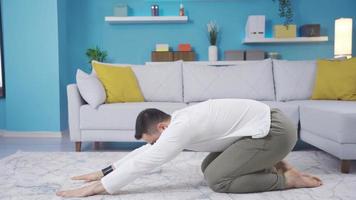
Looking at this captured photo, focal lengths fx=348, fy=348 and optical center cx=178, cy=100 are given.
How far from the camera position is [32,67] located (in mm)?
4090

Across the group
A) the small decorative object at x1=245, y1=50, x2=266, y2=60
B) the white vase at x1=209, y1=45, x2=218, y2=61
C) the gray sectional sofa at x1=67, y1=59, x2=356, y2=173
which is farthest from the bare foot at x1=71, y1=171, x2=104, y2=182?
the small decorative object at x1=245, y1=50, x2=266, y2=60

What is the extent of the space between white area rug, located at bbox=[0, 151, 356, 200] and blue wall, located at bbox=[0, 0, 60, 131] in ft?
4.06

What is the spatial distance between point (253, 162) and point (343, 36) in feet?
11.0

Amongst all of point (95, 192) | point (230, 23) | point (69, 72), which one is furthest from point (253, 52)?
point (95, 192)

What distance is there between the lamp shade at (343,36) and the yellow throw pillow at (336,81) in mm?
1159

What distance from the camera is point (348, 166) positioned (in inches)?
87.1

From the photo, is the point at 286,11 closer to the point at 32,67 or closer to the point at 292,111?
the point at 292,111

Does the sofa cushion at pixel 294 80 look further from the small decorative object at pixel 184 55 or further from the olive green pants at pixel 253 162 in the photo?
the olive green pants at pixel 253 162

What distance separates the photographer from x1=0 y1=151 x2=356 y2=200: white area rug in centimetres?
179

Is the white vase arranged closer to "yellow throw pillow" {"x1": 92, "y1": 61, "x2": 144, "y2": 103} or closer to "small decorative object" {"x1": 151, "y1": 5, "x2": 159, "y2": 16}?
"small decorative object" {"x1": 151, "y1": 5, "x2": 159, "y2": 16}

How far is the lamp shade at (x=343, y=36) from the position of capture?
14.4 feet

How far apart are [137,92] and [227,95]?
0.89 m

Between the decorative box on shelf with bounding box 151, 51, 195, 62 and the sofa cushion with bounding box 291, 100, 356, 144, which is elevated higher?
the decorative box on shelf with bounding box 151, 51, 195, 62

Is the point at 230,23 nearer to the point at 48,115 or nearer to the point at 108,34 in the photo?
the point at 108,34
